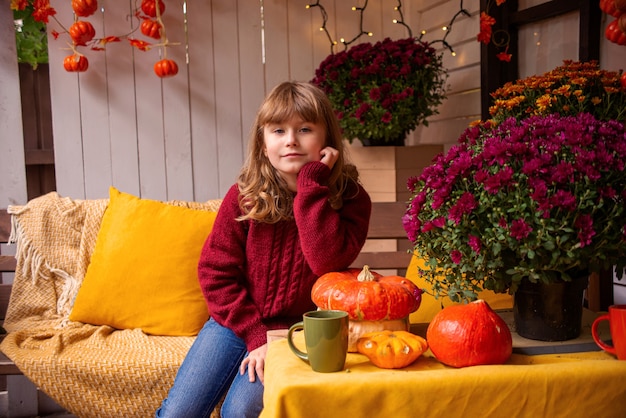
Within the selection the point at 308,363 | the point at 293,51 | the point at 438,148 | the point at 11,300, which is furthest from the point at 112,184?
the point at 308,363

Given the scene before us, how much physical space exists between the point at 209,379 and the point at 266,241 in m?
0.42

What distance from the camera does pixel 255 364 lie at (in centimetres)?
166

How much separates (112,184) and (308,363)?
242 cm

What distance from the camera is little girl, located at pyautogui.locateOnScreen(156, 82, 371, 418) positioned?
1729 millimetres

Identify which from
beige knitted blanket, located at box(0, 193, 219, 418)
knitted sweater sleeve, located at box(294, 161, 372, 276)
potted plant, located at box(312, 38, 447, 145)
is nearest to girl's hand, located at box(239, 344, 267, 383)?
knitted sweater sleeve, located at box(294, 161, 372, 276)

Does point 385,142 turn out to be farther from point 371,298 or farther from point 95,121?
point 371,298

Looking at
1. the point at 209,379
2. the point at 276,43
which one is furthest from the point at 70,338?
the point at 276,43

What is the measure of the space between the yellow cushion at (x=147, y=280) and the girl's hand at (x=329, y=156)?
3.03 ft

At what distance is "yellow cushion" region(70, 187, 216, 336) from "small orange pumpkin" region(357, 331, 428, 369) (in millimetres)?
1404

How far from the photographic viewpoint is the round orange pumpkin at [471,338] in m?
1.10

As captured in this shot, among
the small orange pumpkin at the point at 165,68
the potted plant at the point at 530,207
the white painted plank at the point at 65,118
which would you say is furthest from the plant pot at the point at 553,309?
the white painted plank at the point at 65,118

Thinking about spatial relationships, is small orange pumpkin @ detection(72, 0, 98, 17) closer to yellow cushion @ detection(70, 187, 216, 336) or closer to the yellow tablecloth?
yellow cushion @ detection(70, 187, 216, 336)

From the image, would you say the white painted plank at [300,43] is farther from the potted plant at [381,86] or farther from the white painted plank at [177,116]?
the white painted plank at [177,116]

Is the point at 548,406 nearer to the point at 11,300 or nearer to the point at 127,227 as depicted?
the point at 127,227
